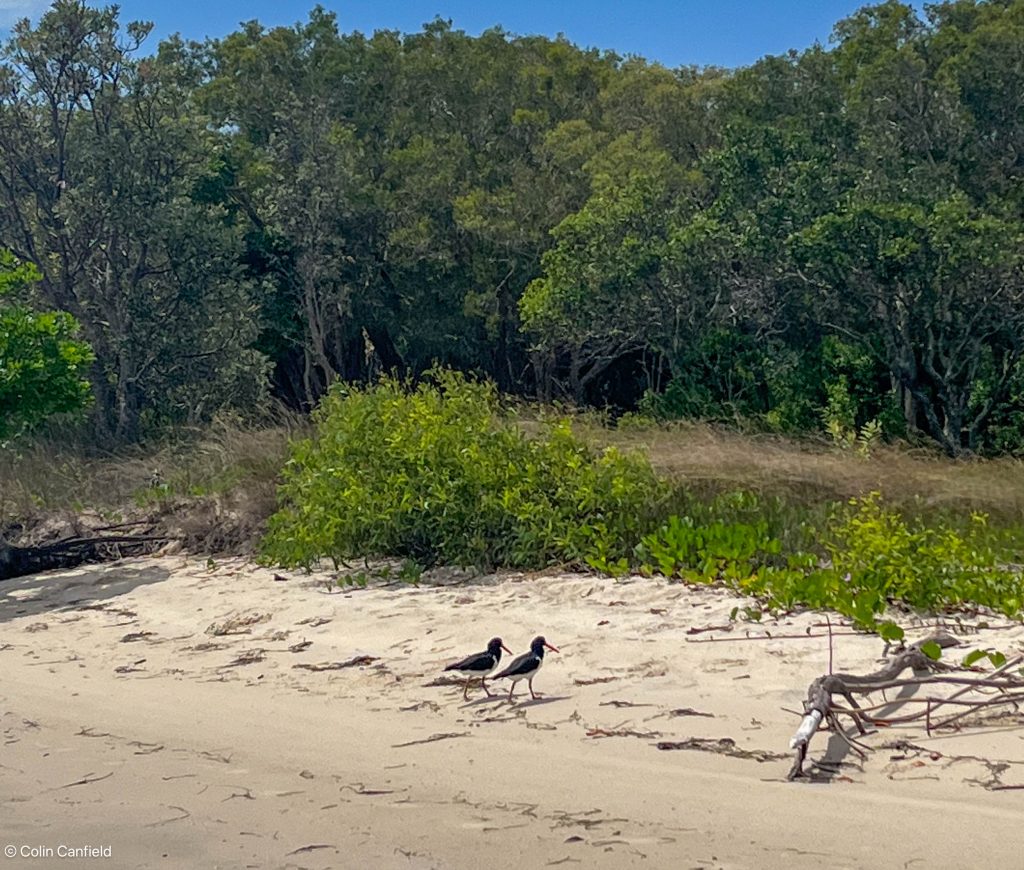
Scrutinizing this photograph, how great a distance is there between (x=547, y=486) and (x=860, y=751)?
4960 mm

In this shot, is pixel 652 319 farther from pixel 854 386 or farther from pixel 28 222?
pixel 28 222

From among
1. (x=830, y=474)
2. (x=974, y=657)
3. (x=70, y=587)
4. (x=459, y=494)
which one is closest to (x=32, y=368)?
(x=70, y=587)

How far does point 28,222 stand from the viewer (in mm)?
21047

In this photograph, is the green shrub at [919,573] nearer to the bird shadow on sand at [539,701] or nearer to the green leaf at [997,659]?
the green leaf at [997,659]

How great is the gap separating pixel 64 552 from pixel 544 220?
1504cm

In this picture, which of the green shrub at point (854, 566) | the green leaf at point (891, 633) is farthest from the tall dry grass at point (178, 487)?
the green leaf at point (891, 633)

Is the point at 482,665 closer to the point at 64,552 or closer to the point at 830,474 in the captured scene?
the point at 830,474

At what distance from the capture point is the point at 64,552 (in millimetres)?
10875

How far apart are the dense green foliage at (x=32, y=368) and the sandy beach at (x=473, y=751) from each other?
3.26 metres

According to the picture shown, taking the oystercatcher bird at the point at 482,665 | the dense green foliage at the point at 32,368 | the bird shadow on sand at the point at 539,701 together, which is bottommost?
the bird shadow on sand at the point at 539,701

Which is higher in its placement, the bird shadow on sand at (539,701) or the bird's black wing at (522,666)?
the bird's black wing at (522,666)

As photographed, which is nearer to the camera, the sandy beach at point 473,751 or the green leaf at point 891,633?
the sandy beach at point 473,751

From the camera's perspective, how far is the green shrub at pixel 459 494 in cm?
896

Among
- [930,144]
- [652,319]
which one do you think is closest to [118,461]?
[652,319]
